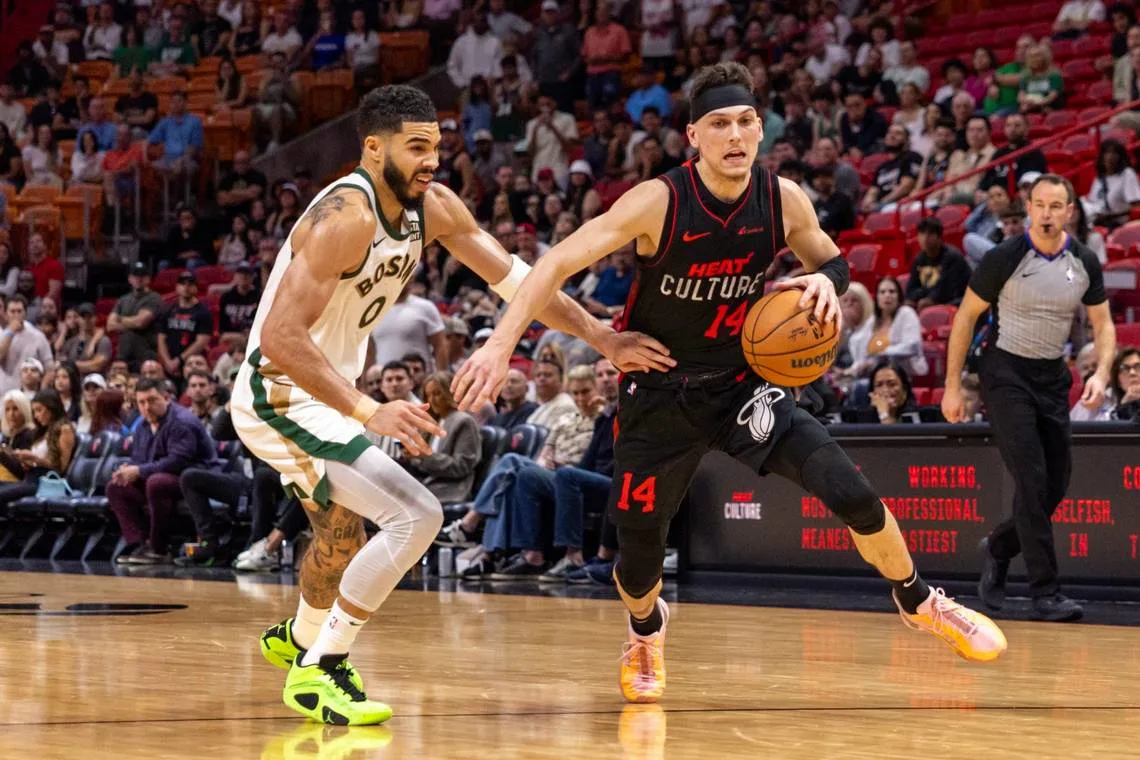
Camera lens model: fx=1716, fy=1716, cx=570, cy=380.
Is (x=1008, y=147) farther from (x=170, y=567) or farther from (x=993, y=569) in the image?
(x=170, y=567)

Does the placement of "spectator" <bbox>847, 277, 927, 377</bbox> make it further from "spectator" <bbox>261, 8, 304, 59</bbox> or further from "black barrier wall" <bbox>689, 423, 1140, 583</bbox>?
"spectator" <bbox>261, 8, 304, 59</bbox>

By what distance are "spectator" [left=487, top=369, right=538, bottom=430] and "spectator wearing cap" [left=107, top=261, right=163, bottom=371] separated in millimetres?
5657

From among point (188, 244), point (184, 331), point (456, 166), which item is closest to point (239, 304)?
point (184, 331)

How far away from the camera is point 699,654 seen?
658 centimetres

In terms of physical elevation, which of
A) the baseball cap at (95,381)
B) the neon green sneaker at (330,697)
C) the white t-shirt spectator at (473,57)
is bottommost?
the baseball cap at (95,381)

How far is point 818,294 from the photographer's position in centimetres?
496

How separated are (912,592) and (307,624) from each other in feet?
6.14

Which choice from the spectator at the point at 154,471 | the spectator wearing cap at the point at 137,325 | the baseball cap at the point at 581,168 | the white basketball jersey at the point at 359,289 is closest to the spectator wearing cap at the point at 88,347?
the spectator wearing cap at the point at 137,325

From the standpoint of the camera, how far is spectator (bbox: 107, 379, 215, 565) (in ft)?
42.1

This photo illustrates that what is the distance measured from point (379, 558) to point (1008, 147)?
10.2 m

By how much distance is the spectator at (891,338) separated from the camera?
11562 millimetres

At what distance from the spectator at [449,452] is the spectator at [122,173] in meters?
9.57

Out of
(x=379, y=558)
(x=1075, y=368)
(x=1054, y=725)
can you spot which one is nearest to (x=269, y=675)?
(x=379, y=558)

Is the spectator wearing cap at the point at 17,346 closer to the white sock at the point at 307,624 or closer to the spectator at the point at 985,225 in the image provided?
the spectator at the point at 985,225
